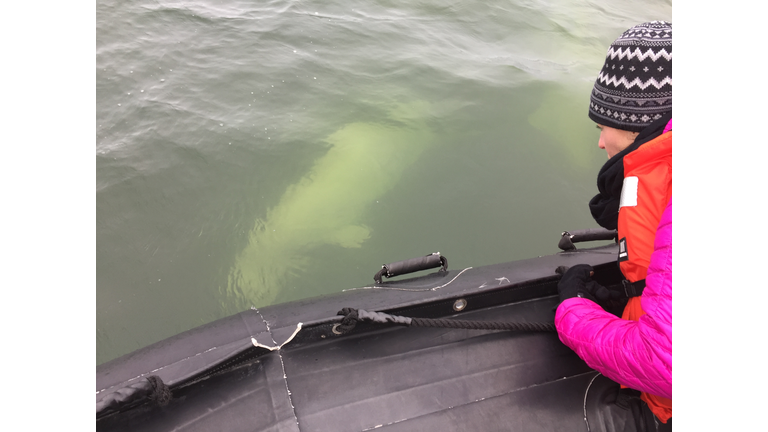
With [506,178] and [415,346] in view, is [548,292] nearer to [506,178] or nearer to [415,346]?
[415,346]

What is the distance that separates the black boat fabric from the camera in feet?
5.60

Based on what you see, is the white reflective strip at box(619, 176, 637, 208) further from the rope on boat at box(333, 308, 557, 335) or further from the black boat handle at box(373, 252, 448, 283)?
the black boat handle at box(373, 252, 448, 283)

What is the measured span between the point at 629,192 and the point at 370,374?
1200 millimetres

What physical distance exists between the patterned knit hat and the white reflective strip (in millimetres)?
231

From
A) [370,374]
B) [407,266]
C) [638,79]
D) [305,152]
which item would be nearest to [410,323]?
[370,374]

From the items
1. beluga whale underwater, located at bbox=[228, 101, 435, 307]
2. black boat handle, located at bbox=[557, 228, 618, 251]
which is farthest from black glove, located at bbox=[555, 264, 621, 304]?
beluga whale underwater, located at bbox=[228, 101, 435, 307]

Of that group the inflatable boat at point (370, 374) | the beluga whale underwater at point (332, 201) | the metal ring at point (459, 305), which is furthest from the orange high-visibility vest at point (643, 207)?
the beluga whale underwater at point (332, 201)

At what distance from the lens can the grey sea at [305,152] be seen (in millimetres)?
3340

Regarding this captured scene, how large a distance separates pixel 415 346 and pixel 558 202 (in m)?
2.64

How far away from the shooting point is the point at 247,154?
4.20 m

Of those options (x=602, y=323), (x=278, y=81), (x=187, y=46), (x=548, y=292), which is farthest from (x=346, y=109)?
(x=602, y=323)

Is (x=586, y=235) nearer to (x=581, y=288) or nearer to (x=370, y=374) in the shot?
(x=581, y=288)

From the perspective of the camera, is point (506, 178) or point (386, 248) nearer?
point (386, 248)

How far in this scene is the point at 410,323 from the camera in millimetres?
1897
